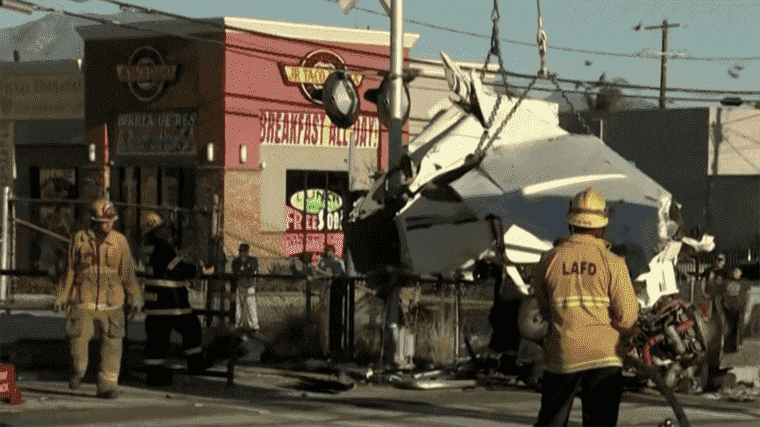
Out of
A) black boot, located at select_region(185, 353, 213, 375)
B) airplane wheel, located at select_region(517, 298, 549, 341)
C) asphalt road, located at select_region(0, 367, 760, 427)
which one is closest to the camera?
asphalt road, located at select_region(0, 367, 760, 427)

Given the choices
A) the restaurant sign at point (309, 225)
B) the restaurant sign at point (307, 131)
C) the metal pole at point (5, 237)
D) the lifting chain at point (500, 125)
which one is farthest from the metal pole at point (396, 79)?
the restaurant sign at point (309, 225)

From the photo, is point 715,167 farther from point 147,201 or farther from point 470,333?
point 470,333

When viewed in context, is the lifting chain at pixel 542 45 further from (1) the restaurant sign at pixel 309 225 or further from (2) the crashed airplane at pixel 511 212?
(1) the restaurant sign at pixel 309 225

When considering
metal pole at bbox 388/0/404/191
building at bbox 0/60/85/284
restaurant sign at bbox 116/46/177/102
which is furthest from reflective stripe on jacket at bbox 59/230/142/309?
building at bbox 0/60/85/284

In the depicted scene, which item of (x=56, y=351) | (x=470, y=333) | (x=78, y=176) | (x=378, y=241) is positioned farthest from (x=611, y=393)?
(x=78, y=176)

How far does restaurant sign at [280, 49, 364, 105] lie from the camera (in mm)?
33562

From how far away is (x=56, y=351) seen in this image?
15180 mm

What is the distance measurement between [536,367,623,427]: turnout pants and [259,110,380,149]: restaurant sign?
83.6 feet

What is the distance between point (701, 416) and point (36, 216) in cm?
2657

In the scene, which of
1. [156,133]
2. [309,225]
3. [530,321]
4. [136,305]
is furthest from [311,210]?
[136,305]

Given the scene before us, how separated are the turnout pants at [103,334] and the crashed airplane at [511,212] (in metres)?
3.37

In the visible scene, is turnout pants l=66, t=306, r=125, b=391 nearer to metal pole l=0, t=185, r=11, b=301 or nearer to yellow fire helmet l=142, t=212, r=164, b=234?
yellow fire helmet l=142, t=212, r=164, b=234

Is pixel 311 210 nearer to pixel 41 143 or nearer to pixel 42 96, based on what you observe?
pixel 41 143

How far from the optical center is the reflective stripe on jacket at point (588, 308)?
7.59 meters
